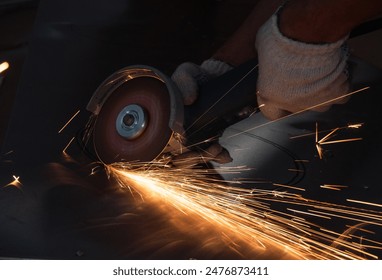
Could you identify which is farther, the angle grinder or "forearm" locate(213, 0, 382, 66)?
the angle grinder

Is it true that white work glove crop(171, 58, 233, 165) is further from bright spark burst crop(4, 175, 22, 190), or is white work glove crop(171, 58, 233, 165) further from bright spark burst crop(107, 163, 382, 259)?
bright spark burst crop(4, 175, 22, 190)

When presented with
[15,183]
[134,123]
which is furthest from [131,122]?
[15,183]

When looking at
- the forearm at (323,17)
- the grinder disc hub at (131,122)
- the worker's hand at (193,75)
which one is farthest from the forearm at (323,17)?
the grinder disc hub at (131,122)

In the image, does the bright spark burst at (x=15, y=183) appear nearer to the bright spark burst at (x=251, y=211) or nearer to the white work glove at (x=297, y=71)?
the bright spark burst at (x=251, y=211)

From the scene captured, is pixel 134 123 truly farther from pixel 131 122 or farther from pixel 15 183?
pixel 15 183

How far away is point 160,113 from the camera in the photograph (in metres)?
1.38

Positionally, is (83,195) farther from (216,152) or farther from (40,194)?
(216,152)

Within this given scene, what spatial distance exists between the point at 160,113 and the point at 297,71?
1.27 ft

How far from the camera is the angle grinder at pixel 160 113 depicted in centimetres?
132

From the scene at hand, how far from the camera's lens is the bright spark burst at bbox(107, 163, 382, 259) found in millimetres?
1346

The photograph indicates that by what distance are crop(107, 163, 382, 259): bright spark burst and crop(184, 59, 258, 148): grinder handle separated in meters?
0.15

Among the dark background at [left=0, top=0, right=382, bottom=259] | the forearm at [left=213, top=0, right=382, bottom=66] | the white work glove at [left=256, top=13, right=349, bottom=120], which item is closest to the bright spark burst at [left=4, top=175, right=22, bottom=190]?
the dark background at [left=0, top=0, right=382, bottom=259]
